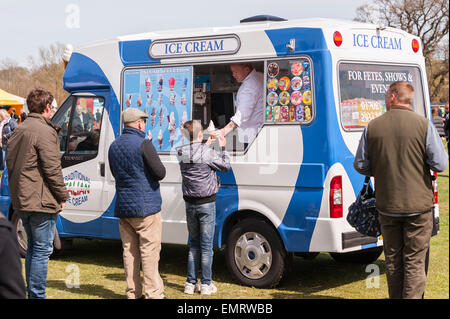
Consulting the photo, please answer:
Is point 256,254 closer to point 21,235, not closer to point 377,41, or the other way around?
point 377,41

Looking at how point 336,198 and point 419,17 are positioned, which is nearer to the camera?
point 336,198

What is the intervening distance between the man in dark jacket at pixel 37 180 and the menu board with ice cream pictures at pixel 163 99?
6.28ft

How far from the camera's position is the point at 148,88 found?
25.3ft

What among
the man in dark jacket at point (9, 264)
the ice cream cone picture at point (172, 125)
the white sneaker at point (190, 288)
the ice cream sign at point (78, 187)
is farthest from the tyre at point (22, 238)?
the man in dark jacket at point (9, 264)

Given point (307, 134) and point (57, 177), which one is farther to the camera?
point (307, 134)

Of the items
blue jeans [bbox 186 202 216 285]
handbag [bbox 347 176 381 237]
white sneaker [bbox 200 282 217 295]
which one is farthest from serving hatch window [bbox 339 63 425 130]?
white sneaker [bbox 200 282 217 295]

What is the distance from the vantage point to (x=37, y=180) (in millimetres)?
Result: 5730

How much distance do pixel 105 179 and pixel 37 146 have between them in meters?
2.32

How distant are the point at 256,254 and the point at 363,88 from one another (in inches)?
79.8

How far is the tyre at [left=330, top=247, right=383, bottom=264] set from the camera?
814cm

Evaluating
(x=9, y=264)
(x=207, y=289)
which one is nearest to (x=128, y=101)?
(x=207, y=289)
